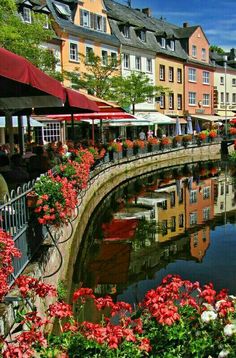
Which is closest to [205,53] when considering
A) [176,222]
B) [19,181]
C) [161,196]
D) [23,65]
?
[161,196]

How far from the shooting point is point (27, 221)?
6848 millimetres

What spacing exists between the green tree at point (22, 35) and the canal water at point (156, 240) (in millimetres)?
7435

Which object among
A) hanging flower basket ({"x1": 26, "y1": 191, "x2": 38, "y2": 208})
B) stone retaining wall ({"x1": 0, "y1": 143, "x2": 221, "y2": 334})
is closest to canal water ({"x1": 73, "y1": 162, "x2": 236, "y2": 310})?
stone retaining wall ({"x1": 0, "y1": 143, "x2": 221, "y2": 334})

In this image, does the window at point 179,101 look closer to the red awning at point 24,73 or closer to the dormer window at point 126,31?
the dormer window at point 126,31

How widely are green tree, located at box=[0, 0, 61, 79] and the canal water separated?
7435 millimetres

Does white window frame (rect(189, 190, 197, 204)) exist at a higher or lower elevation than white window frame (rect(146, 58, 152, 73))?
lower

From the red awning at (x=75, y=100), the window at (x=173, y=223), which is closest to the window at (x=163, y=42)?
the window at (x=173, y=223)

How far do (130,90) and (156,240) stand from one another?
2398 cm

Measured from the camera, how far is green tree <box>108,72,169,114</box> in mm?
34112

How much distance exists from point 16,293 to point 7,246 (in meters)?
1.21

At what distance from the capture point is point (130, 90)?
120 feet

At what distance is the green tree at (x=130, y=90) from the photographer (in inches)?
1343

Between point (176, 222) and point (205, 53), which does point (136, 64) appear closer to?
point (205, 53)

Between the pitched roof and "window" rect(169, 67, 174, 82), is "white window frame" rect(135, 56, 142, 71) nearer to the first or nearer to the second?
the pitched roof
